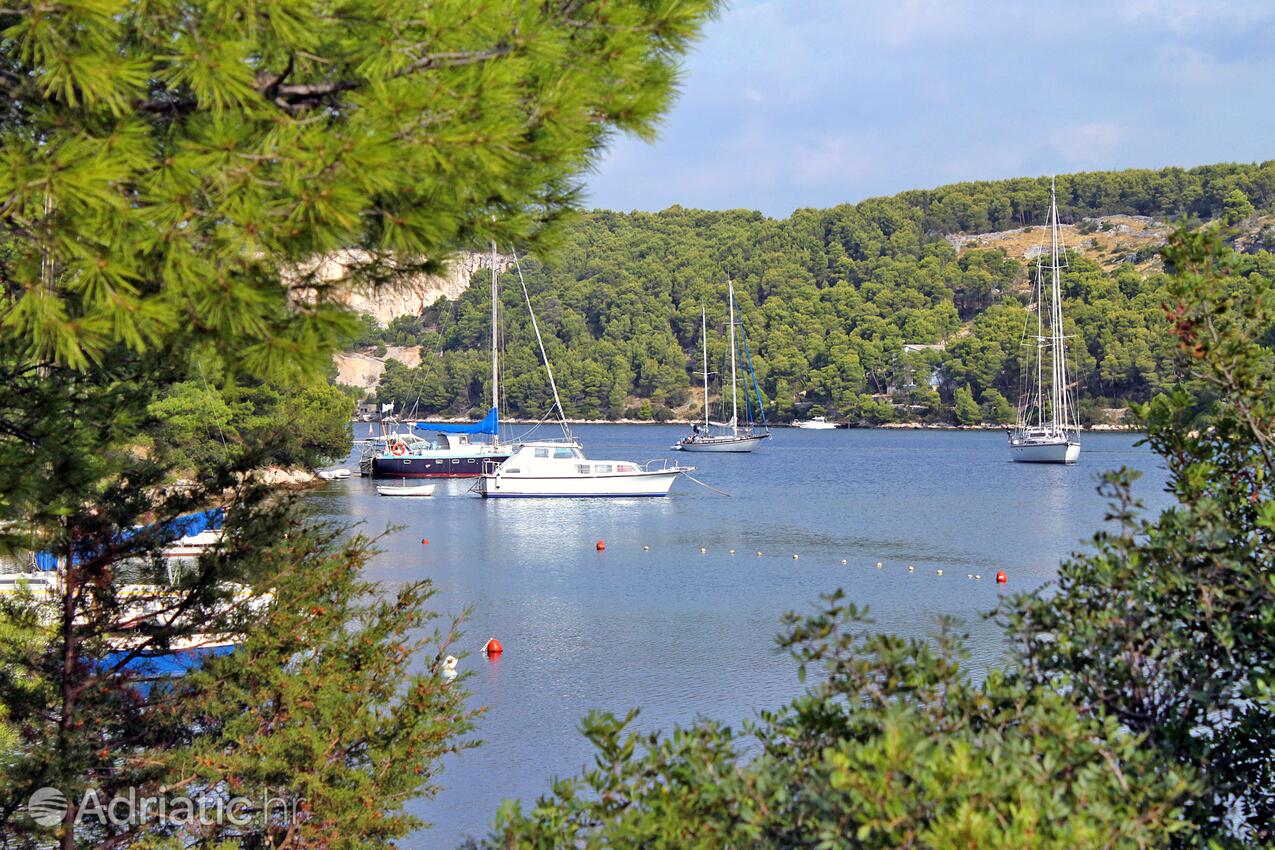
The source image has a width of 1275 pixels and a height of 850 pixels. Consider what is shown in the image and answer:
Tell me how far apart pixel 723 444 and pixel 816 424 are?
40.0 meters

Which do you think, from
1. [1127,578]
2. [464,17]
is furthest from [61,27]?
[1127,578]

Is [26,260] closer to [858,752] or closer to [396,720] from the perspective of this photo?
[858,752]

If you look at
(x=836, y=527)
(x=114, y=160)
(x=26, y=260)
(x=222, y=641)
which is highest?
(x=114, y=160)

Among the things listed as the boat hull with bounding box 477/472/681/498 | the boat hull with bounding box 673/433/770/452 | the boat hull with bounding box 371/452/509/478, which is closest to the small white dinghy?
the boat hull with bounding box 477/472/681/498

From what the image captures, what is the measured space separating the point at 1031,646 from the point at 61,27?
3144 mm

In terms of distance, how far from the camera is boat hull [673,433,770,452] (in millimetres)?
68188

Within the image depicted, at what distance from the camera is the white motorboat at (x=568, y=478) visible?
38.8 meters

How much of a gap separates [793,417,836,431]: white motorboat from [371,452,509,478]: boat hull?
61125mm

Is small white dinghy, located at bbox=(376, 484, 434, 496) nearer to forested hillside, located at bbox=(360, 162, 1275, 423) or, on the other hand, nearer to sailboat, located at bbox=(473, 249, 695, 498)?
sailboat, located at bbox=(473, 249, 695, 498)

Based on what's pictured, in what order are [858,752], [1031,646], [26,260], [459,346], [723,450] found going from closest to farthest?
[858,752], [26,260], [1031,646], [723,450], [459,346]

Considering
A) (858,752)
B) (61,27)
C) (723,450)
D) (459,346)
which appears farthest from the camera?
(459,346)

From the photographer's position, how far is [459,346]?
396 ft

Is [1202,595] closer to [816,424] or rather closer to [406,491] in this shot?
[406,491]

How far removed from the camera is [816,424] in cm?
10675
